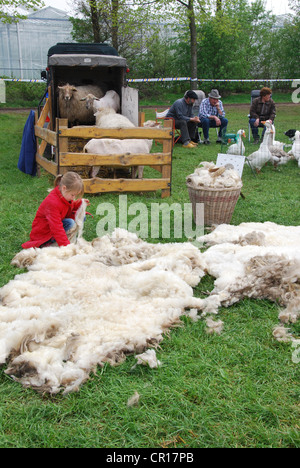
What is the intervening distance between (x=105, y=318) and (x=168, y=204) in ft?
11.0

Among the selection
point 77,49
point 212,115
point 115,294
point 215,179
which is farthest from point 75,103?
point 115,294

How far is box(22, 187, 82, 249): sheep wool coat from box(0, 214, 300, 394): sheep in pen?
0.19 m

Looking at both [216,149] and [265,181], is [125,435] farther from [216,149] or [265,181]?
[216,149]

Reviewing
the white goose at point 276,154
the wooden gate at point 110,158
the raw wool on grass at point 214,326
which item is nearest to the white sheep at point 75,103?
the wooden gate at point 110,158

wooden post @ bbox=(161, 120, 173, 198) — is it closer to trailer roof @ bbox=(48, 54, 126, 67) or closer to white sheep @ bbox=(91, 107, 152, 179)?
white sheep @ bbox=(91, 107, 152, 179)

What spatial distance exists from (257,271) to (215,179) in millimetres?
1863

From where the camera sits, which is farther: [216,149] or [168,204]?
[216,149]

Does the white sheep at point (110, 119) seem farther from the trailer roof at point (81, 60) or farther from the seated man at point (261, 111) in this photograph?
the seated man at point (261, 111)

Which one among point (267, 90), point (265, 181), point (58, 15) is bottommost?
point (265, 181)

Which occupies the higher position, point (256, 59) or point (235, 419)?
point (256, 59)

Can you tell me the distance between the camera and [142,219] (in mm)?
5531

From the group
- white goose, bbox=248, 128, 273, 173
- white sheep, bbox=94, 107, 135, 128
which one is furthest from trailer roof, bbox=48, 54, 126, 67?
white goose, bbox=248, 128, 273, 173
